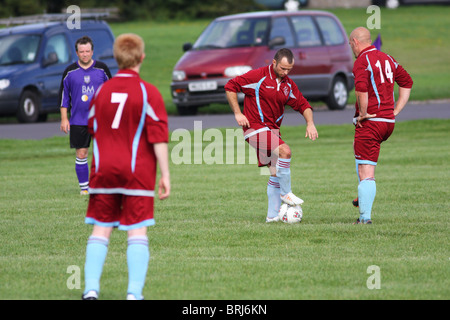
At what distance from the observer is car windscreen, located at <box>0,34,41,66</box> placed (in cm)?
2184

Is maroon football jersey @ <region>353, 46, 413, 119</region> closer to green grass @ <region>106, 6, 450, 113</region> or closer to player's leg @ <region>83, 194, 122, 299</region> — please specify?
player's leg @ <region>83, 194, 122, 299</region>

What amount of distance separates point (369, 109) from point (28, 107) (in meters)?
14.0

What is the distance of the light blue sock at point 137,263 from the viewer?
5.79 m

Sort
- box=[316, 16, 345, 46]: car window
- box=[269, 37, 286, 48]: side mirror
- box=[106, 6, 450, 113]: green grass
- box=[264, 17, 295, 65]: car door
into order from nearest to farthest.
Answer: box=[269, 37, 286, 48]: side mirror → box=[264, 17, 295, 65]: car door → box=[316, 16, 345, 46]: car window → box=[106, 6, 450, 113]: green grass

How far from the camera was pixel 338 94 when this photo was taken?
23609 millimetres

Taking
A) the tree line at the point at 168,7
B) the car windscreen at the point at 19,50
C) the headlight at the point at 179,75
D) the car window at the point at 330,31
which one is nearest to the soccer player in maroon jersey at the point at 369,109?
the headlight at the point at 179,75

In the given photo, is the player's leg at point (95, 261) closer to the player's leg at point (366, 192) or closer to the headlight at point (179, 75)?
the player's leg at point (366, 192)

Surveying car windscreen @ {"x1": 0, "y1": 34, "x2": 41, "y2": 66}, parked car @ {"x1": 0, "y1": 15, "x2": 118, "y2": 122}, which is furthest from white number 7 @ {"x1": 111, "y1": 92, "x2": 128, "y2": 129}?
car windscreen @ {"x1": 0, "y1": 34, "x2": 41, "y2": 66}

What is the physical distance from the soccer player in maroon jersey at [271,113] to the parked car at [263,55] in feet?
37.6

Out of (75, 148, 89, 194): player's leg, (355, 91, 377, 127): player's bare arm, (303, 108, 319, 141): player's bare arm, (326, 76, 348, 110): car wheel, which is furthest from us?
(326, 76, 348, 110): car wheel

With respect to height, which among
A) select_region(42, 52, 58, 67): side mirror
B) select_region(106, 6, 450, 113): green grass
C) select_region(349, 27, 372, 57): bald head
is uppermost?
select_region(106, 6, 450, 113): green grass

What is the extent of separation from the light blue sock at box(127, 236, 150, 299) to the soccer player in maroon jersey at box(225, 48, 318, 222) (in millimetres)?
3758

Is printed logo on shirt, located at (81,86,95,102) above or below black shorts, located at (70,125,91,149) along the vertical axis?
above

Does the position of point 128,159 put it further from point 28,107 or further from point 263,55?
point 28,107
